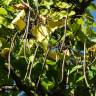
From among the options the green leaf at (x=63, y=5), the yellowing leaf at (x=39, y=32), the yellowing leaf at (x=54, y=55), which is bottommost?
the yellowing leaf at (x=54, y=55)

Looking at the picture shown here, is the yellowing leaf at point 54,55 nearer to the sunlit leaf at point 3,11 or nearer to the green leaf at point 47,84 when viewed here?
the green leaf at point 47,84

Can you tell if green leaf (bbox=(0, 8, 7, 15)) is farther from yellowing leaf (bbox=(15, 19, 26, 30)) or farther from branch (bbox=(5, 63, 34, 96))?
branch (bbox=(5, 63, 34, 96))

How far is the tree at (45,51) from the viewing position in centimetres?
204

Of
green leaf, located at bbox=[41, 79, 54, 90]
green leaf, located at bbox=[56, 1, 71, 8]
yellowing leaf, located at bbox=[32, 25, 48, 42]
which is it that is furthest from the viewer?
green leaf, located at bbox=[56, 1, 71, 8]

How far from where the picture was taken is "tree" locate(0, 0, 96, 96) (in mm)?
2037

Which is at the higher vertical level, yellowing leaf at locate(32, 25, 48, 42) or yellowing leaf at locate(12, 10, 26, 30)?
yellowing leaf at locate(12, 10, 26, 30)

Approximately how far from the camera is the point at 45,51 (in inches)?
79.4

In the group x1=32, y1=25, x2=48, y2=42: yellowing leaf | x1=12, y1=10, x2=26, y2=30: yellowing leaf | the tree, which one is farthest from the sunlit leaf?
x1=32, y1=25, x2=48, y2=42: yellowing leaf

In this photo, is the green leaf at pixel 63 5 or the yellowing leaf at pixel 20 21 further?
the green leaf at pixel 63 5

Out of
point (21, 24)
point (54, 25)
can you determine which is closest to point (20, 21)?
point (21, 24)

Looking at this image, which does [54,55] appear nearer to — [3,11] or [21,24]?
[21,24]

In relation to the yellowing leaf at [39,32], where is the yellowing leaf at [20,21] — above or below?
above

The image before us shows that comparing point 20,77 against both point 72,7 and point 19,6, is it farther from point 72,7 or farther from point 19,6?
point 72,7

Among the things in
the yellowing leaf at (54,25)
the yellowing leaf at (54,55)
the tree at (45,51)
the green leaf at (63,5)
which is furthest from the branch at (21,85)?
the green leaf at (63,5)
